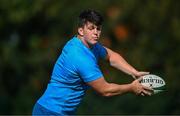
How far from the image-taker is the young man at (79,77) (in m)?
8.21

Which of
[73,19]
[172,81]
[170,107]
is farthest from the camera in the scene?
[73,19]

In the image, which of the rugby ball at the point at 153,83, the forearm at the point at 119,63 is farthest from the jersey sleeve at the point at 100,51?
the rugby ball at the point at 153,83

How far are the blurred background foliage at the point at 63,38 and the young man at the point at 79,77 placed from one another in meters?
11.5

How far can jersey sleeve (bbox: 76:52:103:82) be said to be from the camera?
8172 mm

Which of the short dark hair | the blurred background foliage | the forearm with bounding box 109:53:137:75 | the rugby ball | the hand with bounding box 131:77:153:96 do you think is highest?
the blurred background foliage

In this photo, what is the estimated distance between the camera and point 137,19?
23.4 metres

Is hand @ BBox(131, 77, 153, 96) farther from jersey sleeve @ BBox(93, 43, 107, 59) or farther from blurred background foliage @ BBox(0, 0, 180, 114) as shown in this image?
blurred background foliage @ BBox(0, 0, 180, 114)

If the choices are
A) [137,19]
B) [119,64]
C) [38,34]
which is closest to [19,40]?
[38,34]

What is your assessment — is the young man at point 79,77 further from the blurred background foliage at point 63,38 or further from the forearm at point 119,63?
the blurred background foliage at point 63,38

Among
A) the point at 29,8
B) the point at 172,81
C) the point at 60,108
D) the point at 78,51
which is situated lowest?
the point at 60,108

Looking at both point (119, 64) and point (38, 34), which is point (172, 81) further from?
point (119, 64)

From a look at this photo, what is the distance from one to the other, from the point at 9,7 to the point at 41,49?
1680mm

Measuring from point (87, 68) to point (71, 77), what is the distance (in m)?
0.24

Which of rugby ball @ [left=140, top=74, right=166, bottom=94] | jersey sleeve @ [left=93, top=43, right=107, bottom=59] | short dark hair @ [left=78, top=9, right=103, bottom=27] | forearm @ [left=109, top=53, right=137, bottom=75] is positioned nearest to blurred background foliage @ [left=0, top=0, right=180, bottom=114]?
forearm @ [left=109, top=53, right=137, bottom=75]
